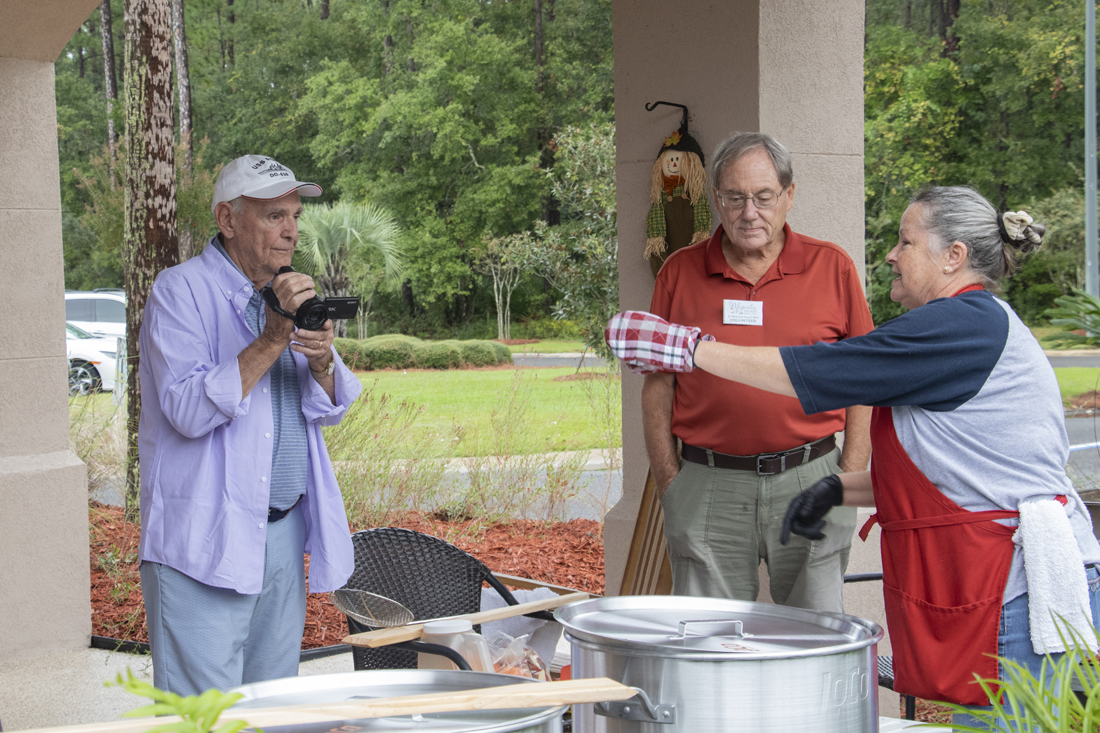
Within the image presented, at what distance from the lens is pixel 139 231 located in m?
6.72

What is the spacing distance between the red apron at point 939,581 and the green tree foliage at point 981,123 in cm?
2499

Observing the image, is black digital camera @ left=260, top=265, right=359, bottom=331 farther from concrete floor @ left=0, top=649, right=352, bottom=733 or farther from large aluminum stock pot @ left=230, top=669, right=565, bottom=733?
concrete floor @ left=0, top=649, right=352, bottom=733

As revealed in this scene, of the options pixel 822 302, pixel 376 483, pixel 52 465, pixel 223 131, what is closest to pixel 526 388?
pixel 376 483

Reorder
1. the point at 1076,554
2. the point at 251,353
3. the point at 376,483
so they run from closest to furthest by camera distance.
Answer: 1. the point at 1076,554
2. the point at 251,353
3. the point at 376,483

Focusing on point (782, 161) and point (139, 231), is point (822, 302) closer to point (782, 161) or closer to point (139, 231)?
point (782, 161)

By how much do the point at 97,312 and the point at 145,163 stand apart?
18.2m

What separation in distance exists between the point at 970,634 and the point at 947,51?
3171cm

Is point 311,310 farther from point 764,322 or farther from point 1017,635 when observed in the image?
point 1017,635

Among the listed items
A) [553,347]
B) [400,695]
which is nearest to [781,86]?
[400,695]

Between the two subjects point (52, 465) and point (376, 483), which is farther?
point (376, 483)

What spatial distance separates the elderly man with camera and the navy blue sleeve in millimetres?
1208

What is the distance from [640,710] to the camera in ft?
4.72

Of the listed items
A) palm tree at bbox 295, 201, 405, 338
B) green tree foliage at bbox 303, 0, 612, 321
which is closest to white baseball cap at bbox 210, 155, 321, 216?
palm tree at bbox 295, 201, 405, 338

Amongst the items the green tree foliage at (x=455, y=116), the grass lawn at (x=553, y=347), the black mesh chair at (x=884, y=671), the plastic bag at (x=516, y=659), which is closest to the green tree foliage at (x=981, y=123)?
the grass lawn at (x=553, y=347)
